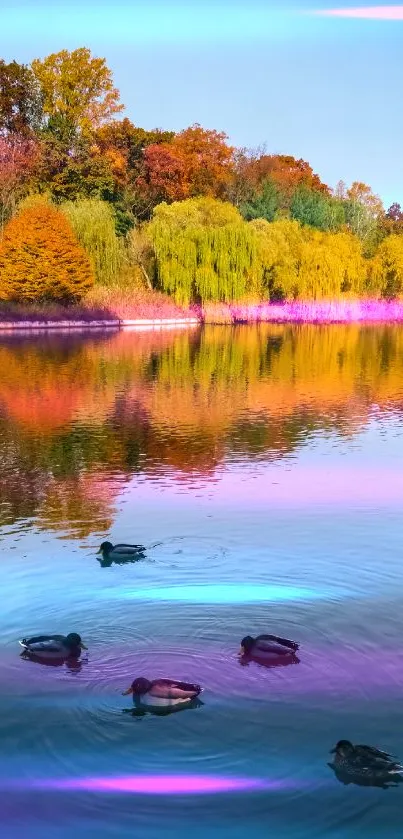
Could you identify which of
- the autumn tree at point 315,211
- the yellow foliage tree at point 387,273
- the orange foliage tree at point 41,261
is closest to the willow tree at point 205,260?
the orange foliage tree at point 41,261

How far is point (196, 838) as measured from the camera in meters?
5.30

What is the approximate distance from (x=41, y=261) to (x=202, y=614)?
38604 mm

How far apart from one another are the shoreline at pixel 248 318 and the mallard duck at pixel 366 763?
36.9 metres

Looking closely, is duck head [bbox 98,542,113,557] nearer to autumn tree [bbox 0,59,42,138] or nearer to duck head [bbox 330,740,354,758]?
duck head [bbox 330,740,354,758]

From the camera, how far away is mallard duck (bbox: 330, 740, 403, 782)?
5.58 meters

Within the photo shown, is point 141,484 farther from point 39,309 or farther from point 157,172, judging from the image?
point 157,172

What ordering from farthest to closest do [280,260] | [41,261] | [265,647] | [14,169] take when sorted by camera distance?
1. [14,169]
2. [280,260]
3. [41,261]
4. [265,647]

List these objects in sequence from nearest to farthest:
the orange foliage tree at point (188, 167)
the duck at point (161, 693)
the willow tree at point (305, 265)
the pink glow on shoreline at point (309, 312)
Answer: the duck at point (161, 693)
the pink glow on shoreline at point (309, 312)
the willow tree at point (305, 265)
the orange foliage tree at point (188, 167)

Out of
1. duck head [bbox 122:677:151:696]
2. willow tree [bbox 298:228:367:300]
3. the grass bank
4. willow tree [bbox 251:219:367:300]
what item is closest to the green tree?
willow tree [bbox 251:219:367:300]

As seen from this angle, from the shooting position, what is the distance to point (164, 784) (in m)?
5.75

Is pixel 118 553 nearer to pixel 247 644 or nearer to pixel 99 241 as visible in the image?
pixel 247 644

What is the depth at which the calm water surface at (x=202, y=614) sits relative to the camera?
5.62 meters

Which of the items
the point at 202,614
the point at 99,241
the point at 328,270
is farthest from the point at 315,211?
the point at 202,614

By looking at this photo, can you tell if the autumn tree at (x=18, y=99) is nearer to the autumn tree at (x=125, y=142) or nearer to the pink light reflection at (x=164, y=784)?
the autumn tree at (x=125, y=142)
